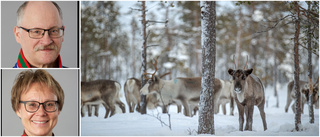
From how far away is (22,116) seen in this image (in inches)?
120

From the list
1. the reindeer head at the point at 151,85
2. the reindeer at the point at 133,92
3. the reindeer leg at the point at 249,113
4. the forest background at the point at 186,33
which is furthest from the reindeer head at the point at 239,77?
the forest background at the point at 186,33

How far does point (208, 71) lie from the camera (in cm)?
385

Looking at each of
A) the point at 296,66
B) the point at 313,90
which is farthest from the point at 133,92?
the point at 313,90

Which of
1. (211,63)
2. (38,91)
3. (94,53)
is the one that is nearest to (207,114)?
(211,63)

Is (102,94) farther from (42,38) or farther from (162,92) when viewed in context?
(42,38)

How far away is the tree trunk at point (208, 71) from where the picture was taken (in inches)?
151

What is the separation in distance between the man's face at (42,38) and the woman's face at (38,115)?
0.34 metres

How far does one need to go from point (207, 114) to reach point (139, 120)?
145 centimetres

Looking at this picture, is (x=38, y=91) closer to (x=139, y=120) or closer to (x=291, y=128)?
(x=139, y=120)

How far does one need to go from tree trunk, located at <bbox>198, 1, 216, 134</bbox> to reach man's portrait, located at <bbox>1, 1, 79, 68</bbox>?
5.92ft

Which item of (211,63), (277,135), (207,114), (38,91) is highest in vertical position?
(211,63)

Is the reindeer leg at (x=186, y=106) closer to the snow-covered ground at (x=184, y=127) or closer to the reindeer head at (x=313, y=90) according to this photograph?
the snow-covered ground at (x=184, y=127)

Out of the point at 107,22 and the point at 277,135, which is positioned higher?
the point at 107,22

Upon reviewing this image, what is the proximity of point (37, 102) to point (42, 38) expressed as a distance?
69 cm
